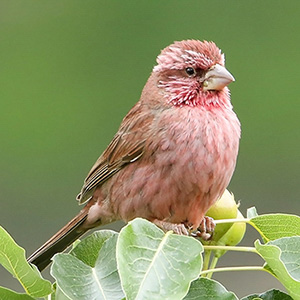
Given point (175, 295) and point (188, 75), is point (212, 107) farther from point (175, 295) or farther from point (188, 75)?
point (175, 295)

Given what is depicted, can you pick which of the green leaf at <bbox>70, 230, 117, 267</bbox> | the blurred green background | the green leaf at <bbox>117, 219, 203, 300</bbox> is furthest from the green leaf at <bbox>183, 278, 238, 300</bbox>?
the blurred green background

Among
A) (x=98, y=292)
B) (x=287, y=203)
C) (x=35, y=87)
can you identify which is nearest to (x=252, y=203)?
(x=287, y=203)

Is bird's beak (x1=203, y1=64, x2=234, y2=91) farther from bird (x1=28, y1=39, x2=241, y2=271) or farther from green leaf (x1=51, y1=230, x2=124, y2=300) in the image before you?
green leaf (x1=51, y1=230, x2=124, y2=300)

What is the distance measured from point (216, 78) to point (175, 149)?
376 millimetres

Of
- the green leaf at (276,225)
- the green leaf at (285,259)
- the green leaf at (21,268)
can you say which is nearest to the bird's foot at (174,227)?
the green leaf at (276,225)

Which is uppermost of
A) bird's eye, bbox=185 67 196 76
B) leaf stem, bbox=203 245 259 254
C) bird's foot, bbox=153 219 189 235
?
bird's eye, bbox=185 67 196 76

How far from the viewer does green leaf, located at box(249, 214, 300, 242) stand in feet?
13.4

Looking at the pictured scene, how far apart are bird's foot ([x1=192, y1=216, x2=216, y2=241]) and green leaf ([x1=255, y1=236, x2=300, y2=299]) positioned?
0.71 meters

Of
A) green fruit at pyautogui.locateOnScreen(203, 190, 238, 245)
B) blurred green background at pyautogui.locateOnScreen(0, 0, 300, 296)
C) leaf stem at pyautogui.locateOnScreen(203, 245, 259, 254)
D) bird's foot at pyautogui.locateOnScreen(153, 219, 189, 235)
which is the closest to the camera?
leaf stem at pyautogui.locateOnScreen(203, 245, 259, 254)

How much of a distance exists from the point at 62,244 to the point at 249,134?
21.6 feet

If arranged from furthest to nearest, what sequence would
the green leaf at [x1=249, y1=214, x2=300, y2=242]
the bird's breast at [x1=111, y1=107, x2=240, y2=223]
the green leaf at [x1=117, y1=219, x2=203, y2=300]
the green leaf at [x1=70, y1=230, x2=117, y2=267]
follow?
the bird's breast at [x1=111, y1=107, x2=240, y2=223] < the green leaf at [x1=249, y1=214, x2=300, y2=242] < the green leaf at [x1=70, y1=230, x2=117, y2=267] < the green leaf at [x1=117, y1=219, x2=203, y2=300]

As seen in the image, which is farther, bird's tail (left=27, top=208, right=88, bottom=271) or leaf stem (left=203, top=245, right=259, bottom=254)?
bird's tail (left=27, top=208, right=88, bottom=271)

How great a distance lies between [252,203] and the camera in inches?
425

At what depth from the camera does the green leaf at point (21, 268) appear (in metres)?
3.66
